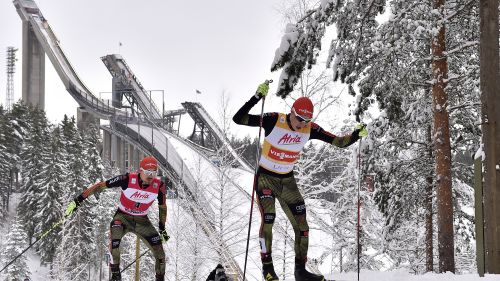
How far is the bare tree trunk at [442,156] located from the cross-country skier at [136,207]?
260 inches

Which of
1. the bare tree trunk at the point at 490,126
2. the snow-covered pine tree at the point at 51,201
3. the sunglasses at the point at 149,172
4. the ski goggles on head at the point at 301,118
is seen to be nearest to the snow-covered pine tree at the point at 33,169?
the snow-covered pine tree at the point at 51,201

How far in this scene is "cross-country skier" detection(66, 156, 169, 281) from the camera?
866 centimetres

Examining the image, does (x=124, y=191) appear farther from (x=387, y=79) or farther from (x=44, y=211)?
(x=44, y=211)

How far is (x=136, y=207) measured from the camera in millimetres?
8820

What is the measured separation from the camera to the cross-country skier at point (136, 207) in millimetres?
8664

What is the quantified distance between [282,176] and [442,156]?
6.79 m

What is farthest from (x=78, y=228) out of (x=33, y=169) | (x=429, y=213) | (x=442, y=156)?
(x=442, y=156)

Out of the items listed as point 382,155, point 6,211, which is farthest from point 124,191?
point 6,211

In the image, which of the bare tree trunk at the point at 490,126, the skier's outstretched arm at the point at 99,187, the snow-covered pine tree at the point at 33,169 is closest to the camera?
the bare tree trunk at the point at 490,126

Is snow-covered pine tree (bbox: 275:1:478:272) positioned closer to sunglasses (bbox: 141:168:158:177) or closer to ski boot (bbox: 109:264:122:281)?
sunglasses (bbox: 141:168:158:177)

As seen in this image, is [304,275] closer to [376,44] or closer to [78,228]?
[376,44]

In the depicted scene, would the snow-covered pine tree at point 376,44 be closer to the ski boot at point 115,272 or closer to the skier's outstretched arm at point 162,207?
the skier's outstretched arm at point 162,207

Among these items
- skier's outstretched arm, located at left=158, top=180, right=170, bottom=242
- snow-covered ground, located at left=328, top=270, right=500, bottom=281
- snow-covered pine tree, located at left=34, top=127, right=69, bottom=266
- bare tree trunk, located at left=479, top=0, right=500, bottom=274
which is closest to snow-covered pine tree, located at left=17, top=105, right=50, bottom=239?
snow-covered pine tree, located at left=34, top=127, right=69, bottom=266

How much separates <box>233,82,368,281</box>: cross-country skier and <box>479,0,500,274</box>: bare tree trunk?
251cm
